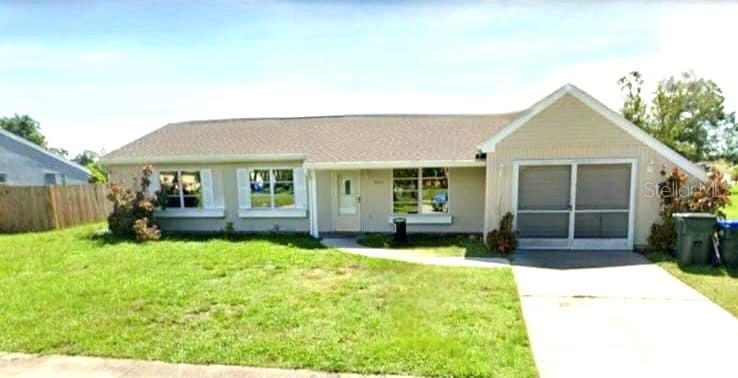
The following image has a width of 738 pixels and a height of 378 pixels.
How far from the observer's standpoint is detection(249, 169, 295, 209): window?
13656 mm

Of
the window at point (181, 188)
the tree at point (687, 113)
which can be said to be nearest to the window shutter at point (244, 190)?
the window at point (181, 188)

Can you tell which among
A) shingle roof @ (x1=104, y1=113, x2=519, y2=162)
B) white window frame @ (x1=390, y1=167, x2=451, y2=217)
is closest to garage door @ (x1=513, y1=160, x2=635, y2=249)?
shingle roof @ (x1=104, y1=113, x2=519, y2=162)

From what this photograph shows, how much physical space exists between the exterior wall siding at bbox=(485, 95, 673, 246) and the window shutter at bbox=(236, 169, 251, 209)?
8.07 metres

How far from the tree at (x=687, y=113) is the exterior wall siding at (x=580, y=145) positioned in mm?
26080

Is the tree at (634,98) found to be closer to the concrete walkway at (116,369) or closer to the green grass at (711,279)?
the green grass at (711,279)

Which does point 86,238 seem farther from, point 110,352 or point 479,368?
point 479,368

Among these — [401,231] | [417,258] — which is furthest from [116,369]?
[401,231]

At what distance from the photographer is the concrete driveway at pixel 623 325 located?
14.4ft

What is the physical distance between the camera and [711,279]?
7.55 metres

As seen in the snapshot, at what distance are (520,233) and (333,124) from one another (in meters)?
8.95

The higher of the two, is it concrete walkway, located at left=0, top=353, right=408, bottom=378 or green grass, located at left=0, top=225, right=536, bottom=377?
green grass, located at left=0, top=225, right=536, bottom=377

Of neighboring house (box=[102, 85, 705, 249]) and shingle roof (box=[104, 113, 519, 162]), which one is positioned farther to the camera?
shingle roof (box=[104, 113, 519, 162])

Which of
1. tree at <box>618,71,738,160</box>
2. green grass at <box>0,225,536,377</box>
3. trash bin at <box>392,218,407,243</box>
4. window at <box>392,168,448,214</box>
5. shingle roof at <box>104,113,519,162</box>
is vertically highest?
tree at <box>618,71,738,160</box>

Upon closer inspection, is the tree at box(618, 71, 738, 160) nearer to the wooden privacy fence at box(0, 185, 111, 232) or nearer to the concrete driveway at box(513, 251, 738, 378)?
the concrete driveway at box(513, 251, 738, 378)
